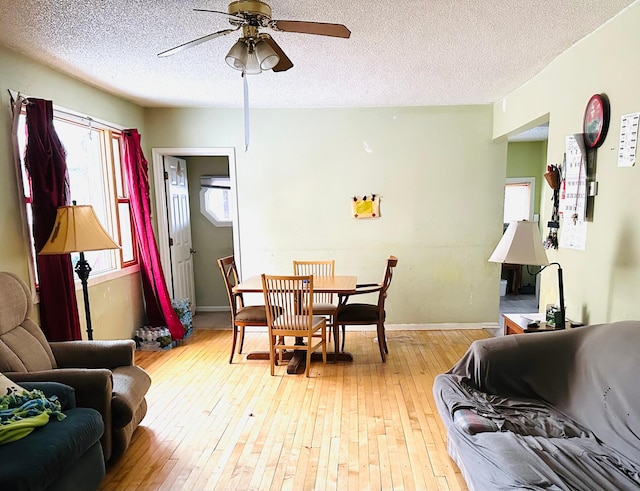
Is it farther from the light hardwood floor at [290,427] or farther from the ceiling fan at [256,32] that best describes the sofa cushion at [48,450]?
the ceiling fan at [256,32]

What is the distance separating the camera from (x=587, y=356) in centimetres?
199

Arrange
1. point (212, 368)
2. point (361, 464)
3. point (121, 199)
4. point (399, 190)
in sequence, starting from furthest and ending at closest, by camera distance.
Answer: point (399, 190) → point (121, 199) → point (212, 368) → point (361, 464)

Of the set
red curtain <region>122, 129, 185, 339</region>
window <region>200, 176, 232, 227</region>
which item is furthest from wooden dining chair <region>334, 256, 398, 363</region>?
window <region>200, 176, 232, 227</region>

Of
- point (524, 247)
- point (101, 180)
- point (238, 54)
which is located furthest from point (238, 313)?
point (524, 247)

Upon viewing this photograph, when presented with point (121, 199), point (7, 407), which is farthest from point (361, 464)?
point (121, 199)

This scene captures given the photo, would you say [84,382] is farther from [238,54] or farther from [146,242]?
[146,242]

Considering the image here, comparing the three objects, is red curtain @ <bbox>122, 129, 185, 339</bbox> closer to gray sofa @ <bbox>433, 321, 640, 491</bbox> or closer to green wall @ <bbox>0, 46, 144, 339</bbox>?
green wall @ <bbox>0, 46, 144, 339</bbox>

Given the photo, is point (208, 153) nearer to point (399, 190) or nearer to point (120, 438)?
point (399, 190)

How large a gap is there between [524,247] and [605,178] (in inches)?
23.6

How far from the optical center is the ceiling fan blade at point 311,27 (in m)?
1.82

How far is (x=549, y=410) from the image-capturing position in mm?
2006

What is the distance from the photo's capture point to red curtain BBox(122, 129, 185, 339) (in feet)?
12.6

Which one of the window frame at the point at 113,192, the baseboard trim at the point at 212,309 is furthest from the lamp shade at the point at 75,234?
the baseboard trim at the point at 212,309

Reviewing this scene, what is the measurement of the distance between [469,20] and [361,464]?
8.57 feet
